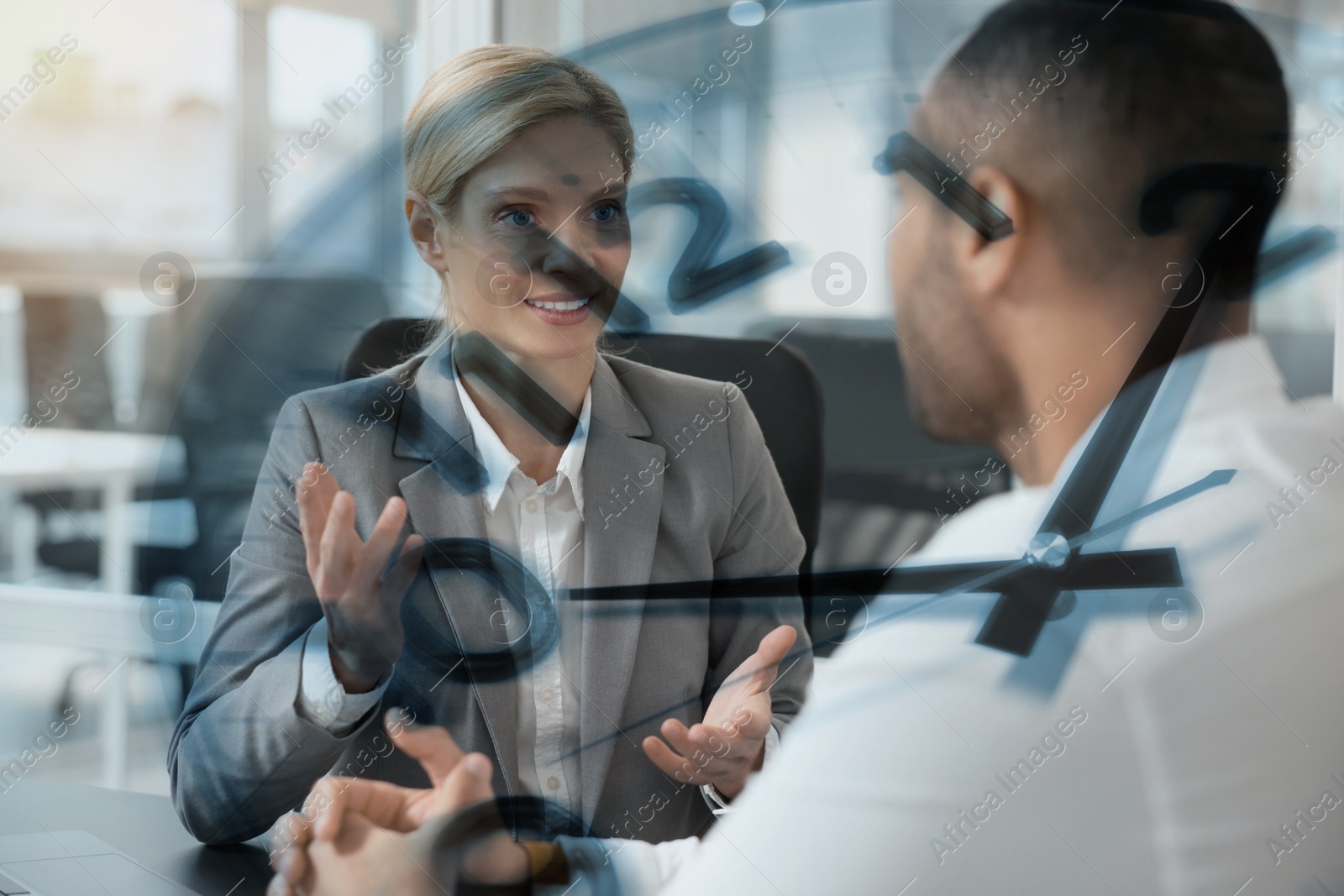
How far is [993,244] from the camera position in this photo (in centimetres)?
76

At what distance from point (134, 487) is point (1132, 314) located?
0.99m

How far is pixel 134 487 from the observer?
1.05 metres

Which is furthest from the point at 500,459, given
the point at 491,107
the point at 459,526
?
the point at 491,107

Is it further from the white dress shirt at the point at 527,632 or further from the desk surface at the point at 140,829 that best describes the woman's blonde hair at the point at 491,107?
the desk surface at the point at 140,829

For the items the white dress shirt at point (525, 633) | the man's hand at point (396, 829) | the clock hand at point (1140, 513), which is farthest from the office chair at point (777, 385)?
the man's hand at point (396, 829)

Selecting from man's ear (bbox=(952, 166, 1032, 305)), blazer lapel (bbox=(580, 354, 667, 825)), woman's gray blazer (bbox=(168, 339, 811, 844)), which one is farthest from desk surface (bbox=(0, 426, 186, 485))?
man's ear (bbox=(952, 166, 1032, 305))

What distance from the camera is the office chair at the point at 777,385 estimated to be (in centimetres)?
82

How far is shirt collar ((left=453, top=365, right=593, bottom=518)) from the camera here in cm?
81

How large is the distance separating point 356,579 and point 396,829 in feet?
0.66

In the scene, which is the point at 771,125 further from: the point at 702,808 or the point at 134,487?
the point at 134,487

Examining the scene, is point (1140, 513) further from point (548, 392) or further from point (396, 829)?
point (396, 829)

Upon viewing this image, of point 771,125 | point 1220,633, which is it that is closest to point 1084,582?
point 1220,633

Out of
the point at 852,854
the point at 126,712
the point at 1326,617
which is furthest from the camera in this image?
the point at 126,712

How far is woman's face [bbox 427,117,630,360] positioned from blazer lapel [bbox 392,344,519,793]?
99 mm
